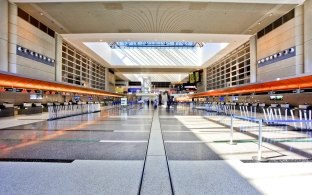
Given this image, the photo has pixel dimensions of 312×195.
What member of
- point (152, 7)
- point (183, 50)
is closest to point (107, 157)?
point (152, 7)

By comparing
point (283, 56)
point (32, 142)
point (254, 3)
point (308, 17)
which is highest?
point (254, 3)

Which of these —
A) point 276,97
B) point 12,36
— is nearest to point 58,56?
point 12,36

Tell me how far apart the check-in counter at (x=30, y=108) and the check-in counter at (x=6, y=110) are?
149cm

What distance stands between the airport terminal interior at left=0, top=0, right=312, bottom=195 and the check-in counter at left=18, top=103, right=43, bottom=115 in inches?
2.8

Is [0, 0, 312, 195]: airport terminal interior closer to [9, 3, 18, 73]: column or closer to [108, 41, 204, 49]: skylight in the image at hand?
[9, 3, 18, 73]: column

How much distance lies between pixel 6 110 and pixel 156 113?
10.8 m

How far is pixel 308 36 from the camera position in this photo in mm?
13891

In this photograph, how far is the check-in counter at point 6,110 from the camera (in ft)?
46.8

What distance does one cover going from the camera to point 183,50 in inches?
1398

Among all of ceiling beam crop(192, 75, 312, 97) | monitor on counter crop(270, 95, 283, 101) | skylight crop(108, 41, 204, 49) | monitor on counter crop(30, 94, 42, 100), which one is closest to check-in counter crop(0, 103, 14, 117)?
monitor on counter crop(30, 94, 42, 100)

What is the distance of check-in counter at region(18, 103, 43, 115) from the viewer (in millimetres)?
16891

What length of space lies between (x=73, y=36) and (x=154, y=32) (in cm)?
730

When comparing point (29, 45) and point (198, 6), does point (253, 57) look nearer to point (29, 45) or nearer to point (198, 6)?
point (198, 6)

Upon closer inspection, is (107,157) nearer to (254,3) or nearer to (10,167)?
(10,167)
